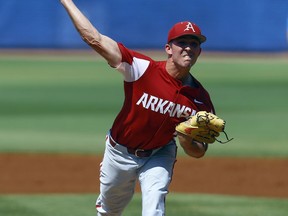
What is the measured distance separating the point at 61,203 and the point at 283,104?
9.90m

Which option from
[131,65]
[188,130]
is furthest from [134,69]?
[188,130]

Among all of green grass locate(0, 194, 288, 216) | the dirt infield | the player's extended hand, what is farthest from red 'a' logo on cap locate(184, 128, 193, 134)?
the dirt infield

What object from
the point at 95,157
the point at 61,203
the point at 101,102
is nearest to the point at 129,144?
the point at 61,203

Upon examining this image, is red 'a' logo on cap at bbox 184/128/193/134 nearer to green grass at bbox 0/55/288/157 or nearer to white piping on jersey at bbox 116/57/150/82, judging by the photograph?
white piping on jersey at bbox 116/57/150/82

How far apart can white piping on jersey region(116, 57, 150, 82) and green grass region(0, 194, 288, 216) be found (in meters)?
2.44

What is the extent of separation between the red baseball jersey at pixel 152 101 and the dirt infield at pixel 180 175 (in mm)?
3578

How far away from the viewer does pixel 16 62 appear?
90.8 feet

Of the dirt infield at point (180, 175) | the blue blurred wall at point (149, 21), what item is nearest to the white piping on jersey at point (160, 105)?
the dirt infield at point (180, 175)

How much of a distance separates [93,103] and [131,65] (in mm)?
11517

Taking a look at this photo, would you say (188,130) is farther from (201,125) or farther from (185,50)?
(185,50)

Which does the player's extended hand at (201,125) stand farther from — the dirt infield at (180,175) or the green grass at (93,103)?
the green grass at (93,103)

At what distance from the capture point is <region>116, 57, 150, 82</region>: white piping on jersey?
6.32 metres

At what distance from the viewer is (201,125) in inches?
240

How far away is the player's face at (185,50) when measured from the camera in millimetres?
6281
